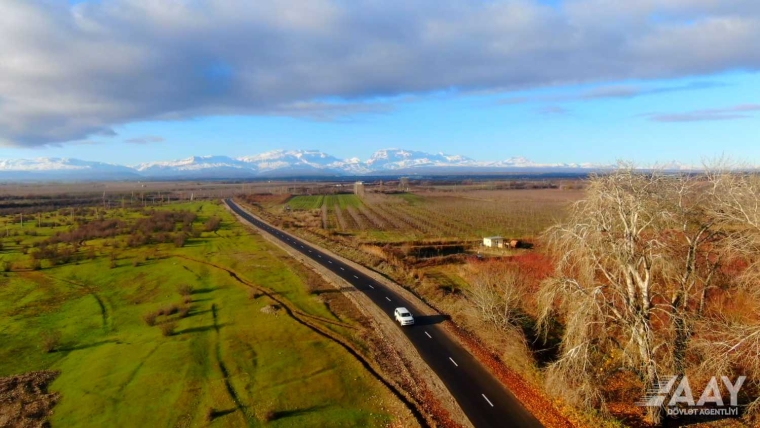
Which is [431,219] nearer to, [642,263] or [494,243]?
[494,243]

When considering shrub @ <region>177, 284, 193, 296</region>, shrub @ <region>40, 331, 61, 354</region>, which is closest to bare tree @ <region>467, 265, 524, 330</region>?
shrub @ <region>177, 284, 193, 296</region>

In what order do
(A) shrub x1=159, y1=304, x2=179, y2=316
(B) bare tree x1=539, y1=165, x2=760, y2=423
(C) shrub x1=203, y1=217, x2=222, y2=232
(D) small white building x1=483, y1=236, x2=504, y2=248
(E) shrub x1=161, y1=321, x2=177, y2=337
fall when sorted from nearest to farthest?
1. (B) bare tree x1=539, y1=165, x2=760, y2=423
2. (E) shrub x1=161, y1=321, x2=177, y2=337
3. (A) shrub x1=159, y1=304, x2=179, y2=316
4. (D) small white building x1=483, y1=236, x2=504, y2=248
5. (C) shrub x1=203, y1=217, x2=222, y2=232

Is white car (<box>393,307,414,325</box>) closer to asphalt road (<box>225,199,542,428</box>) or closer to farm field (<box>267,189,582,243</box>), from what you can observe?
asphalt road (<box>225,199,542,428</box>)

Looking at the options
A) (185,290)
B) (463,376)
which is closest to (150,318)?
(185,290)

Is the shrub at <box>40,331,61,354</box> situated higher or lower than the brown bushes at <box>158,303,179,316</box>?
lower

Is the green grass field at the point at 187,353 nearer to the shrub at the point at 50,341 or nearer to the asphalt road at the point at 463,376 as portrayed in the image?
the shrub at the point at 50,341

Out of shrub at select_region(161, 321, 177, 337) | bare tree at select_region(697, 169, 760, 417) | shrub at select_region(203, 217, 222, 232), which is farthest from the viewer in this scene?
shrub at select_region(203, 217, 222, 232)

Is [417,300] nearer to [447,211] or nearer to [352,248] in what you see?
[352,248]


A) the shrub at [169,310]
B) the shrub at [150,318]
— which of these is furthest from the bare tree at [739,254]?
the shrub at [169,310]
